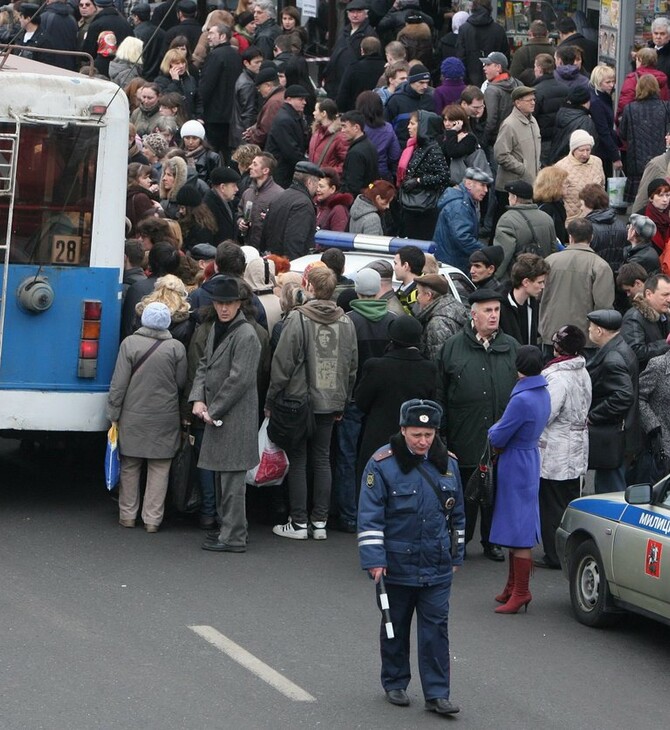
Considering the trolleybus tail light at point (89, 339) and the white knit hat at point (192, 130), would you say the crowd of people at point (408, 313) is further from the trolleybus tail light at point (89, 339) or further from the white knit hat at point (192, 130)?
the trolleybus tail light at point (89, 339)

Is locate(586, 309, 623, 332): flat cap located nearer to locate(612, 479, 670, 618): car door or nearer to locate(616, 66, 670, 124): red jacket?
locate(612, 479, 670, 618): car door

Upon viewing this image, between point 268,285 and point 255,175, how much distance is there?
3161 millimetres

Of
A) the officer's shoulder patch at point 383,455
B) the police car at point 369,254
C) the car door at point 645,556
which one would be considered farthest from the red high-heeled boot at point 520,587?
the police car at point 369,254

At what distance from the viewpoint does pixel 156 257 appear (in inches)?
458

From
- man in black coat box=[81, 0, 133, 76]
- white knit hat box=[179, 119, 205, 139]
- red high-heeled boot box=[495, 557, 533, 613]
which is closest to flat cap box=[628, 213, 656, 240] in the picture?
white knit hat box=[179, 119, 205, 139]

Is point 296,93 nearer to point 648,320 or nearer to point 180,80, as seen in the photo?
point 180,80

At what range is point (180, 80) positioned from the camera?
19.3m

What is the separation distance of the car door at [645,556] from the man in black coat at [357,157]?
7415 mm

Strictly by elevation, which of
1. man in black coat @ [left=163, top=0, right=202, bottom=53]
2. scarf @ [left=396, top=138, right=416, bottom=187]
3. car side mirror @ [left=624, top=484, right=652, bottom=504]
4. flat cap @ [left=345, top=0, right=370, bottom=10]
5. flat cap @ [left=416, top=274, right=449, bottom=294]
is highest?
flat cap @ [left=345, top=0, right=370, bottom=10]

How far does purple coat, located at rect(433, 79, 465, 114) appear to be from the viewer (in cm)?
1811

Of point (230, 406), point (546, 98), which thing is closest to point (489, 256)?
point (230, 406)

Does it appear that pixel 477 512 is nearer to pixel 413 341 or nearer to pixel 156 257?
pixel 413 341

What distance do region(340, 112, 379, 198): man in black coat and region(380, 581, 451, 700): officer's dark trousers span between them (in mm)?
8632

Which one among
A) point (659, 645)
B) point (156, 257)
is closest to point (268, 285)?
point (156, 257)
